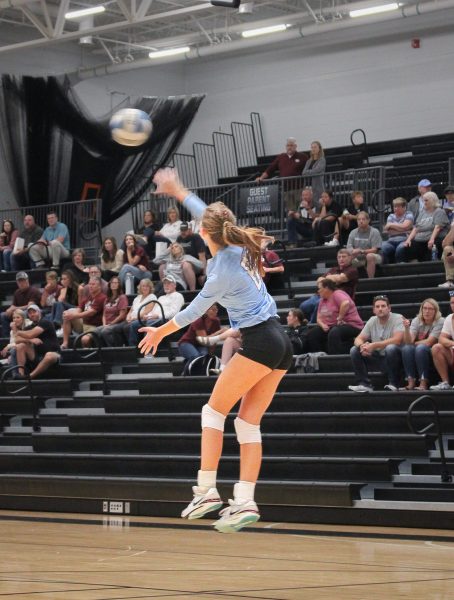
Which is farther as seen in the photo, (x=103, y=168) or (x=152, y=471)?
(x=103, y=168)

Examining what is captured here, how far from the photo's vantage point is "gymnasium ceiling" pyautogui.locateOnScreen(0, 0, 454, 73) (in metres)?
21.7

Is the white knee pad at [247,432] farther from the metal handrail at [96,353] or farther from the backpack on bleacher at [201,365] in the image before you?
the metal handrail at [96,353]

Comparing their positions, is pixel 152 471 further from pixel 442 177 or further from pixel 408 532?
pixel 442 177

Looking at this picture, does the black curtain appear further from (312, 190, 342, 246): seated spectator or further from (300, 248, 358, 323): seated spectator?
(300, 248, 358, 323): seated spectator

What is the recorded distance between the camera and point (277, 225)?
1925 centimetres

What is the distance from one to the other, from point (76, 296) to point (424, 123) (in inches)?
391

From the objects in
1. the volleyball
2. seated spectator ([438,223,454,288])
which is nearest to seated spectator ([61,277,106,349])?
seated spectator ([438,223,454,288])

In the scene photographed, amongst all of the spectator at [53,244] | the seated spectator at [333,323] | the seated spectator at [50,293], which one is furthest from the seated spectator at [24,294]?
the seated spectator at [333,323]

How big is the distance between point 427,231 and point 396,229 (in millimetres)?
603

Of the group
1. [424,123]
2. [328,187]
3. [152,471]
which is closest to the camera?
[152,471]

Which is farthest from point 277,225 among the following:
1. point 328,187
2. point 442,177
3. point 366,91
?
point 366,91

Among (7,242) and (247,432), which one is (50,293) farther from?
(247,432)

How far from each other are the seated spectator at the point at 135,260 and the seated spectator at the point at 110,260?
258 mm

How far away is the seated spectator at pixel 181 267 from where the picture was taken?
16.7 m
